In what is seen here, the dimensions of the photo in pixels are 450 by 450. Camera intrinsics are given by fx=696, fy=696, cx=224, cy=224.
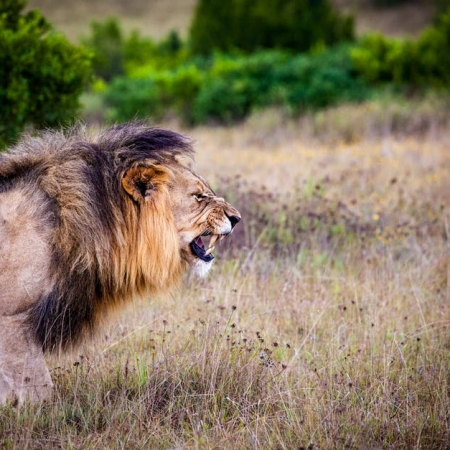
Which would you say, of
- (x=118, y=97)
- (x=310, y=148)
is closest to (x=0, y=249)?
(x=310, y=148)

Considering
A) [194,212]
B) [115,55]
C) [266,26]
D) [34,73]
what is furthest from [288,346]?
[115,55]

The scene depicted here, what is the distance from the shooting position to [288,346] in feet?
13.3

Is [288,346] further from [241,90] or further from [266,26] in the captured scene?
[266,26]

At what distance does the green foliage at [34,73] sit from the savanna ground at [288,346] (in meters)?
2.00

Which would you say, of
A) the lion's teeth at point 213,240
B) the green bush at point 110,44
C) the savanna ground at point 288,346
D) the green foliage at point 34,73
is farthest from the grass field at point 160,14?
the lion's teeth at point 213,240

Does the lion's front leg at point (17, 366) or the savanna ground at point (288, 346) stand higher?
the lion's front leg at point (17, 366)

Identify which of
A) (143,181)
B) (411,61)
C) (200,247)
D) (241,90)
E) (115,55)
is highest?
(143,181)

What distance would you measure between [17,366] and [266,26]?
82.9 ft

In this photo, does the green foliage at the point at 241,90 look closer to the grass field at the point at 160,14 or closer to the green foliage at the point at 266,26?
the green foliage at the point at 266,26

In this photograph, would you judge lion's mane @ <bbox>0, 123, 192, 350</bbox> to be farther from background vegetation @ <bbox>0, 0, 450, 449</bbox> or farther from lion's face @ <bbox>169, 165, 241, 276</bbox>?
background vegetation @ <bbox>0, 0, 450, 449</bbox>

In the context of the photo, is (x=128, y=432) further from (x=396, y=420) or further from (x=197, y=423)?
(x=396, y=420)

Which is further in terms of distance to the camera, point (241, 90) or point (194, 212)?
point (241, 90)

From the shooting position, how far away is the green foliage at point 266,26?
27141mm

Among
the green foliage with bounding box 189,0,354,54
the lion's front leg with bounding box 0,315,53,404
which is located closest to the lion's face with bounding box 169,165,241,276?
the lion's front leg with bounding box 0,315,53,404
